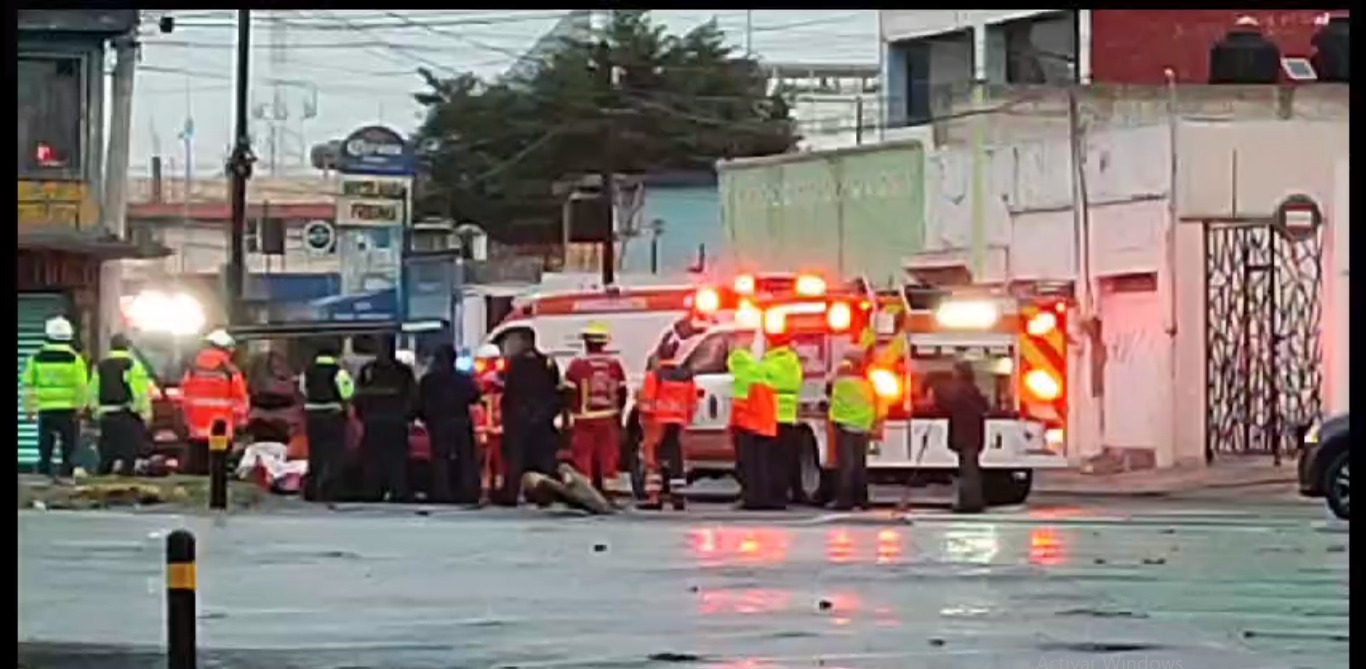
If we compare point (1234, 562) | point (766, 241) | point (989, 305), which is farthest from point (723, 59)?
point (1234, 562)

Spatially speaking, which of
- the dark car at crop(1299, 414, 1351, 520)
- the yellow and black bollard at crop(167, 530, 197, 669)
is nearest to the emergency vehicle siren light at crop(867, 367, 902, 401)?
the dark car at crop(1299, 414, 1351, 520)

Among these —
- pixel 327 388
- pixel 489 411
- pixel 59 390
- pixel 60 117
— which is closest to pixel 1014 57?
pixel 489 411

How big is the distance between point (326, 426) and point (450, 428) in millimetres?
1127

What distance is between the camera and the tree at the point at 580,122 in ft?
105

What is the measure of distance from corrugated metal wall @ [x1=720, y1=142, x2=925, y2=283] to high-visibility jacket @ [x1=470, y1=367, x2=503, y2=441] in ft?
14.0

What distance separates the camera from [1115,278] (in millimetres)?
28984

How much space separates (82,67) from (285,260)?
24.9 ft

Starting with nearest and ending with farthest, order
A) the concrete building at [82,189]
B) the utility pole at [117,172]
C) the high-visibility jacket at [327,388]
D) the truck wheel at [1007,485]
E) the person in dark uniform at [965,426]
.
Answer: the concrete building at [82,189], the person in dark uniform at [965,426], the truck wheel at [1007,485], the high-visibility jacket at [327,388], the utility pole at [117,172]

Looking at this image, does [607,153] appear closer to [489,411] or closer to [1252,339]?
[1252,339]

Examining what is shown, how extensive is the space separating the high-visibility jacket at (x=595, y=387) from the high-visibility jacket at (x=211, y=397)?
2.81 m

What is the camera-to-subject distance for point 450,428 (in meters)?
23.5

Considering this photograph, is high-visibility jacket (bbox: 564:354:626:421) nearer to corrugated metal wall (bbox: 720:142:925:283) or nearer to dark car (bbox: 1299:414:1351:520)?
corrugated metal wall (bbox: 720:142:925:283)

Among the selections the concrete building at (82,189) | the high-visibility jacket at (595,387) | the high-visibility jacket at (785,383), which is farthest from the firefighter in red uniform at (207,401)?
the high-visibility jacket at (785,383)

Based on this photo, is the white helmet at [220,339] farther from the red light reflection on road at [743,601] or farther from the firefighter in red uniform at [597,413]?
the red light reflection on road at [743,601]
